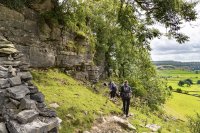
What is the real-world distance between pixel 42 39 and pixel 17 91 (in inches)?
718

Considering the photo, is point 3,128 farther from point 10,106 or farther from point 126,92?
point 126,92

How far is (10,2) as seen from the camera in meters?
24.8

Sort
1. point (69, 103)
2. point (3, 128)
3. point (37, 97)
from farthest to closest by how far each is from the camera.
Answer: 1. point (69, 103)
2. point (37, 97)
3. point (3, 128)

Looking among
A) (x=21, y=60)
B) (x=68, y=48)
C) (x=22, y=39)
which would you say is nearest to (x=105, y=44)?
(x=68, y=48)

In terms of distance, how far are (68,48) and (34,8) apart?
25.4 ft

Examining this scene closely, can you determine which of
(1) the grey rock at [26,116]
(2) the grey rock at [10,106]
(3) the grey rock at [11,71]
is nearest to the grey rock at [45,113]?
(1) the grey rock at [26,116]

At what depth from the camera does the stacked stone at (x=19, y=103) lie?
1097cm

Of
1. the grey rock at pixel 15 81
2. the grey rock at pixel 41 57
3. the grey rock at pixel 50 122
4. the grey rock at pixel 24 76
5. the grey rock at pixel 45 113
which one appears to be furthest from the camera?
the grey rock at pixel 41 57

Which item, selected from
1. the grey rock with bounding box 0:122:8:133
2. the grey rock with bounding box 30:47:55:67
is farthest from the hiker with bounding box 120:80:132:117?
the grey rock with bounding box 0:122:8:133

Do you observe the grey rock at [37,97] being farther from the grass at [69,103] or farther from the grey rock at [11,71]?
the grass at [69,103]

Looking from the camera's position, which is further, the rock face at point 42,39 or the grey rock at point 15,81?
the rock face at point 42,39

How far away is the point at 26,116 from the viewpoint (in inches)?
439

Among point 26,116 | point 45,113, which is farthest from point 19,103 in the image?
point 45,113

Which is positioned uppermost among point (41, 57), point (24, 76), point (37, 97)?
point (41, 57)
